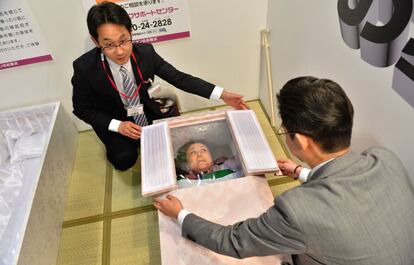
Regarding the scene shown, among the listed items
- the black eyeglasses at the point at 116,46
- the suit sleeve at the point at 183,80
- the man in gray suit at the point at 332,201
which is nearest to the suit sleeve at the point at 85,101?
the black eyeglasses at the point at 116,46

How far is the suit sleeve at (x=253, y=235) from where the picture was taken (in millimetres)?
814

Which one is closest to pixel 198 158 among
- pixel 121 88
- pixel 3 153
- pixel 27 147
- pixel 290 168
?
pixel 290 168

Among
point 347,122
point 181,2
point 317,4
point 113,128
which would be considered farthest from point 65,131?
point 347,122

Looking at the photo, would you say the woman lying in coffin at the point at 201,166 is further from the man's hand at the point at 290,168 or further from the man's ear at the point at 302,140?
the man's ear at the point at 302,140

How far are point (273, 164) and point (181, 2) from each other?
1.17 metres

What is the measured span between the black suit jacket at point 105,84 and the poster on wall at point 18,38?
412 millimetres

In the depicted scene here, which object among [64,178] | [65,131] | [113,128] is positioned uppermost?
[113,128]

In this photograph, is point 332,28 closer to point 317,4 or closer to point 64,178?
point 317,4

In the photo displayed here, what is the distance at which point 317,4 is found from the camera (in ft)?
4.68

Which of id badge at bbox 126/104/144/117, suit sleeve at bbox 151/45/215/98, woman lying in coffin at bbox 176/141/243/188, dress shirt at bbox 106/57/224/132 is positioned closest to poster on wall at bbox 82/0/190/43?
suit sleeve at bbox 151/45/215/98

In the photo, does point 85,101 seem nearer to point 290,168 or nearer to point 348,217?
point 290,168

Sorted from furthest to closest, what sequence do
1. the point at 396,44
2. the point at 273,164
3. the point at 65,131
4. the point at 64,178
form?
1. the point at 65,131
2. the point at 64,178
3. the point at 273,164
4. the point at 396,44

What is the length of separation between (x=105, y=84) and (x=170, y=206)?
86 centimetres

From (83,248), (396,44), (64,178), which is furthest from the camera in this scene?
(64,178)
